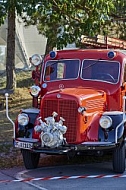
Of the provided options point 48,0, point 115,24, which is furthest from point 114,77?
point 115,24

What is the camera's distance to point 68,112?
779cm

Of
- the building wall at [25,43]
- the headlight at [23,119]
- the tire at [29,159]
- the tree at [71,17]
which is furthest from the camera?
the building wall at [25,43]

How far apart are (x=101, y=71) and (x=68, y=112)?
4.91 ft

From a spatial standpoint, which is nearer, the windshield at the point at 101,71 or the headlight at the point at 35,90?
the headlight at the point at 35,90

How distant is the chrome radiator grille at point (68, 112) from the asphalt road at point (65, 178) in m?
0.74

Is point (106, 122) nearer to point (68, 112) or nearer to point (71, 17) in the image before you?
point (68, 112)

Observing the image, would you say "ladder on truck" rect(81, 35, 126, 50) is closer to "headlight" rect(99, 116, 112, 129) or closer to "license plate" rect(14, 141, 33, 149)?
"headlight" rect(99, 116, 112, 129)

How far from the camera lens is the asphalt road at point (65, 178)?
718 centimetres

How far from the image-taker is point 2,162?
916 centimetres

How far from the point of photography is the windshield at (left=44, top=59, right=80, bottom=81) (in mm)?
9008

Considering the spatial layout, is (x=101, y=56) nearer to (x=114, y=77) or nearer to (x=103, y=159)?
(x=114, y=77)

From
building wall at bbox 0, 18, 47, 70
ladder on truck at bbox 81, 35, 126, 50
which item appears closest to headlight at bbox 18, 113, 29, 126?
ladder on truck at bbox 81, 35, 126, 50

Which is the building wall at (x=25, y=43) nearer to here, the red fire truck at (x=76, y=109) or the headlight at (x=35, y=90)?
the red fire truck at (x=76, y=109)

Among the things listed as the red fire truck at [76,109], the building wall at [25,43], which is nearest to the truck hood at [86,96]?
the red fire truck at [76,109]
